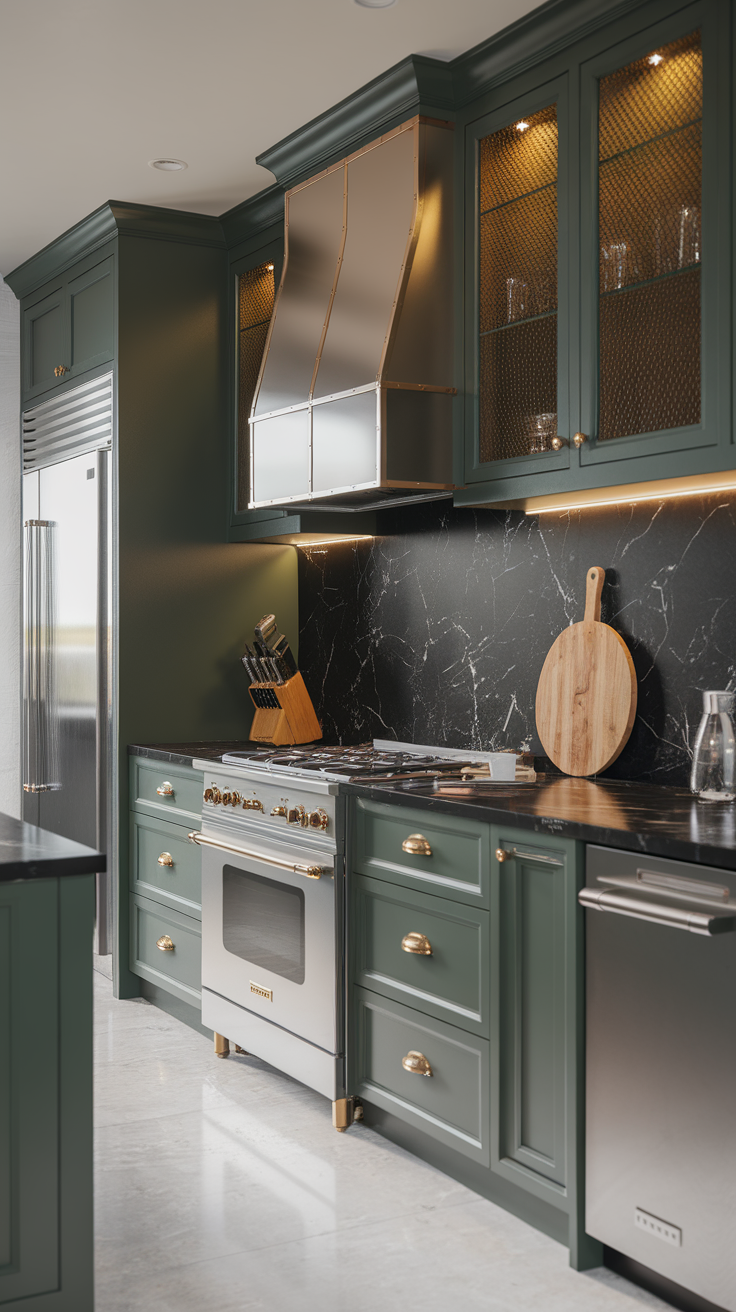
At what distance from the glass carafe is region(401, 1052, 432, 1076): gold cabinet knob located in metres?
0.87

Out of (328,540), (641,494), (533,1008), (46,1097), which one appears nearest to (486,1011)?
(533,1008)

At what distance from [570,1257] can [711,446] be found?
1.60 metres

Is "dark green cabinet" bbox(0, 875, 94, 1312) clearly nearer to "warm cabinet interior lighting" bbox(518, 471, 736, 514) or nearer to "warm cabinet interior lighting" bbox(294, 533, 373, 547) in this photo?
"warm cabinet interior lighting" bbox(518, 471, 736, 514)

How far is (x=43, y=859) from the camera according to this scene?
6.29 feet

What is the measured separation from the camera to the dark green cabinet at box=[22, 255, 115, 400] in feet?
14.0

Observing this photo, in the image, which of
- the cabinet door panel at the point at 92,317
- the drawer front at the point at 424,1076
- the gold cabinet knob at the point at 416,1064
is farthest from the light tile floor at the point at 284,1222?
the cabinet door panel at the point at 92,317

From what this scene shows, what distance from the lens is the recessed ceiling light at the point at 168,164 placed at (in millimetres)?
3747

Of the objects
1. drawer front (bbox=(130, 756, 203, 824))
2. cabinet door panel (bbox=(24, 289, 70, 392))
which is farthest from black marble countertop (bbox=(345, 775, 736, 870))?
cabinet door panel (bbox=(24, 289, 70, 392))

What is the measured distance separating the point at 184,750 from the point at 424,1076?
1.57m

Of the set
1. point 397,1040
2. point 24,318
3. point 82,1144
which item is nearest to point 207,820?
point 397,1040

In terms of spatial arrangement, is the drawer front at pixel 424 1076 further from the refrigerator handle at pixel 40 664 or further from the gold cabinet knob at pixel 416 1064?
the refrigerator handle at pixel 40 664

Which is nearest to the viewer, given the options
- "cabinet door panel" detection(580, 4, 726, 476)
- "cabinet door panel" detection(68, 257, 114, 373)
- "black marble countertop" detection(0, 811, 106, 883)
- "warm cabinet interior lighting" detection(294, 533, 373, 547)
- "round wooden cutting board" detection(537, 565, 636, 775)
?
"black marble countertop" detection(0, 811, 106, 883)

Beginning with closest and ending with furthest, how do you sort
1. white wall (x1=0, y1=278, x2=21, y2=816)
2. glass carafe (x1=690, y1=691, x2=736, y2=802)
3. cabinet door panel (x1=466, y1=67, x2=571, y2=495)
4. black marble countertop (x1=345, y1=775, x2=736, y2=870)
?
black marble countertop (x1=345, y1=775, x2=736, y2=870) → glass carafe (x1=690, y1=691, x2=736, y2=802) → cabinet door panel (x1=466, y1=67, x2=571, y2=495) → white wall (x1=0, y1=278, x2=21, y2=816)

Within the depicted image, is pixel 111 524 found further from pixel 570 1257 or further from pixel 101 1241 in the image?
pixel 570 1257
